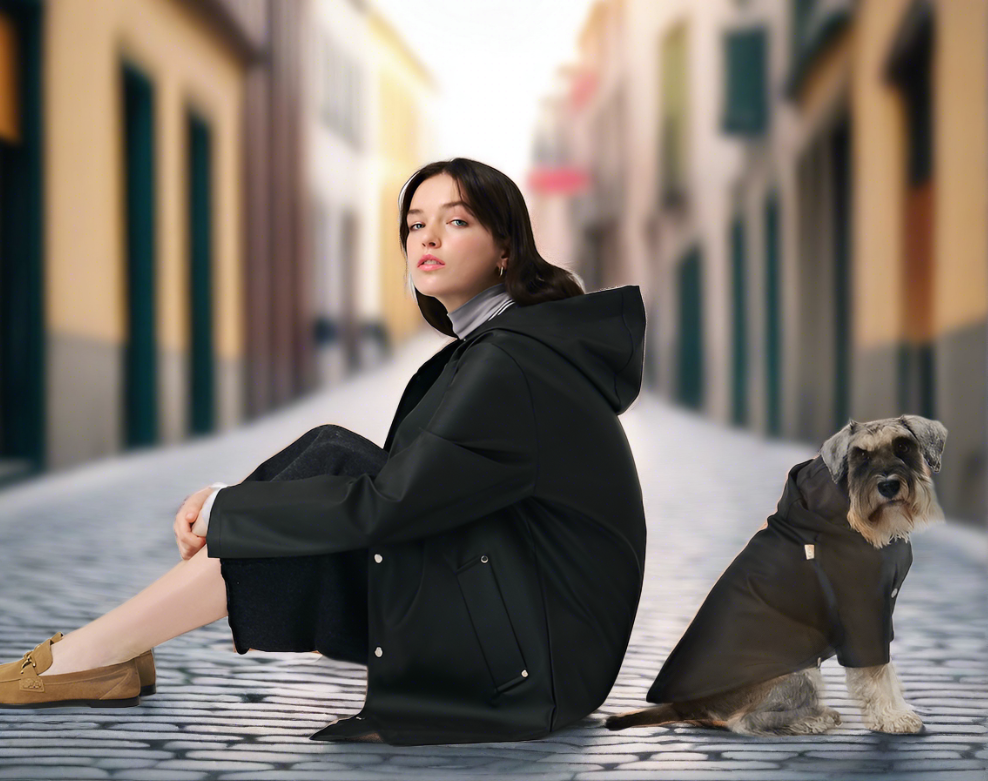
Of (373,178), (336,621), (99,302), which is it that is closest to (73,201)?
(99,302)

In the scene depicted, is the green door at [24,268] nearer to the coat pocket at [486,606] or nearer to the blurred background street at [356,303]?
the blurred background street at [356,303]

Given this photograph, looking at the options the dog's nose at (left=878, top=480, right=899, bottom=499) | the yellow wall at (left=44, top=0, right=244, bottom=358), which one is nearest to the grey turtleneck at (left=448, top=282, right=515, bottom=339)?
the dog's nose at (left=878, top=480, right=899, bottom=499)

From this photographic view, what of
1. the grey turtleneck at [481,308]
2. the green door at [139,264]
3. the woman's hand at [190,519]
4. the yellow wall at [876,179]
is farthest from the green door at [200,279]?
the woman's hand at [190,519]

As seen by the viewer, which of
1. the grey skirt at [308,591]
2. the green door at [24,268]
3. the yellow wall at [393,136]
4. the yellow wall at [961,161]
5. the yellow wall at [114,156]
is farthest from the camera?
the yellow wall at [393,136]

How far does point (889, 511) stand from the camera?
2746 mm

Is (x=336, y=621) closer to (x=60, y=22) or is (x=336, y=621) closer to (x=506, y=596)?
(x=506, y=596)

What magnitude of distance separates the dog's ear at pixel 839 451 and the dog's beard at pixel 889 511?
5 cm

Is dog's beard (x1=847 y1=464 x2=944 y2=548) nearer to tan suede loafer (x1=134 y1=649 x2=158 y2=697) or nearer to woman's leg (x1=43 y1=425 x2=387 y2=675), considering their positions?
woman's leg (x1=43 y1=425 x2=387 y2=675)

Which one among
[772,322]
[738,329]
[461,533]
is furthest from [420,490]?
[738,329]

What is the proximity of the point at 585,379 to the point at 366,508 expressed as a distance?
23.7 inches

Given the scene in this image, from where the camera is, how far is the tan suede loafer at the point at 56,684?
3.09m

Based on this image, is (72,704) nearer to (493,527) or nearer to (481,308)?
(493,527)

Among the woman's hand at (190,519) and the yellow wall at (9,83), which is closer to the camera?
the woman's hand at (190,519)

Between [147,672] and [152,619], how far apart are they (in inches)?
15.5
